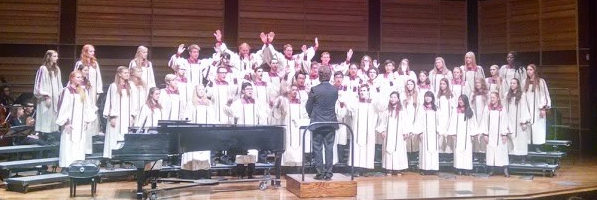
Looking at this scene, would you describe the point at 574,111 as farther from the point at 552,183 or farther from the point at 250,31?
the point at 250,31

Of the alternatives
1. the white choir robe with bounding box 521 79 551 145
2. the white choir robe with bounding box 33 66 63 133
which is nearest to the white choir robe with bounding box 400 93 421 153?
the white choir robe with bounding box 521 79 551 145

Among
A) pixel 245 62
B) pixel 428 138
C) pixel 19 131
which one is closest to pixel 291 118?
pixel 245 62

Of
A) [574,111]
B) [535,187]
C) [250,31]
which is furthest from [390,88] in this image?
[574,111]

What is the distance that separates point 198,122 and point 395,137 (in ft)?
9.81

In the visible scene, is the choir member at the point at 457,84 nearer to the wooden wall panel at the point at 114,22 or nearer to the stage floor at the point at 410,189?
the stage floor at the point at 410,189

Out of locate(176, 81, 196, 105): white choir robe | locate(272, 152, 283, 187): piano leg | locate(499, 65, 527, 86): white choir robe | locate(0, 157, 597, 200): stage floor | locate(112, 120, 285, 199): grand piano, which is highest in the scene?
locate(499, 65, 527, 86): white choir robe

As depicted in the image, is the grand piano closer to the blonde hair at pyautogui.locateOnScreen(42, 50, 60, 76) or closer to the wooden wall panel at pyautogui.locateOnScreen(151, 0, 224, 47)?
the blonde hair at pyautogui.locateOnScreen(42, 50, 60, 76)

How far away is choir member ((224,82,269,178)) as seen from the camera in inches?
325

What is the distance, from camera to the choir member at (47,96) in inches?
321

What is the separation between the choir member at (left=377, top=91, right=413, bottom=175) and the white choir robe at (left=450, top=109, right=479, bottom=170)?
2.40 ft

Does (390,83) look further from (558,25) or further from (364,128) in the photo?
(558,25)

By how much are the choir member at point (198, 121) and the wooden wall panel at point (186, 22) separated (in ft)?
11.7

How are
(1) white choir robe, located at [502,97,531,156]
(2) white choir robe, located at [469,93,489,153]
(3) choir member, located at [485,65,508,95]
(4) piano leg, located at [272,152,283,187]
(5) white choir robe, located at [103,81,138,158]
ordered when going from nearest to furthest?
(4) piano leg, located at [272,152,283,187] → (5) white choir robe, located at [103,81,138,158] → (2) white choir robe, located at [469,93,489,153] → (1) white choir robe, located at [502,97,531,156] → (3) choir member, located at [485,65,508,95]

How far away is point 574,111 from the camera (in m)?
11.5
